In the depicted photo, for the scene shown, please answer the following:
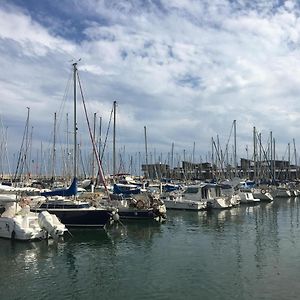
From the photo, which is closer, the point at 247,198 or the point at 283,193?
the point at 247,198

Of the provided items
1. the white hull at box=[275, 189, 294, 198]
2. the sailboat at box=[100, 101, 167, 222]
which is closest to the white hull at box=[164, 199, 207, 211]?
the sailboat at box=[100, 101, 167, 222]

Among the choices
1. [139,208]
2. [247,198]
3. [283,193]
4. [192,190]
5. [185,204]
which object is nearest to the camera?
[139,208]

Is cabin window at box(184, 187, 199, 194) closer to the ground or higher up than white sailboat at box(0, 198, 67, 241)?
higher up

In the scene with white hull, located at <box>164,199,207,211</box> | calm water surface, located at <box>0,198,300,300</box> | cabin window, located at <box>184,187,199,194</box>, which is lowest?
calm water surface, located at <box>0,198,300,300</box>

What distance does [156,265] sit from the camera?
25.5 m

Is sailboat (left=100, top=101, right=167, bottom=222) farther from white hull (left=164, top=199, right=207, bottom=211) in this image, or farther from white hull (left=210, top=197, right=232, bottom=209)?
white hull (left=210, top=197, right=232, bottom=209)

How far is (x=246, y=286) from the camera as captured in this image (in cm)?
2089

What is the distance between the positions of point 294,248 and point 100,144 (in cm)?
4489

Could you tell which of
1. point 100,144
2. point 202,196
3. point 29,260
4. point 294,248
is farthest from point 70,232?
point 100,144

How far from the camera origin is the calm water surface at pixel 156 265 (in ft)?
66.5

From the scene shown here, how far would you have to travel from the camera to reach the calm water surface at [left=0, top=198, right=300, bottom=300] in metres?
20.3

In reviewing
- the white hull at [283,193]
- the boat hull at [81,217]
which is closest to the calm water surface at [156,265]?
the boat hull at [81,217]

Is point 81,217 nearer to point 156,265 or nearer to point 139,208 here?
point 139,208

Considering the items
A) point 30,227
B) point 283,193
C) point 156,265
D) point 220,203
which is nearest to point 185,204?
point 220,203
